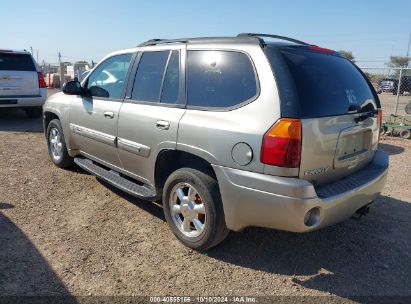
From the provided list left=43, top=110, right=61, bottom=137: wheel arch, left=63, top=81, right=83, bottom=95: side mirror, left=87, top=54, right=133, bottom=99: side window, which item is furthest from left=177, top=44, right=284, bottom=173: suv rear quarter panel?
left=43, top=110, right=61, bottom=137: wheel arch

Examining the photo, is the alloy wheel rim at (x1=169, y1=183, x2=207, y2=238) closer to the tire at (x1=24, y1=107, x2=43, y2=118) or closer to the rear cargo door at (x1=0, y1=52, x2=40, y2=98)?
the rear cargo door at (x1=0, y1=52, x2=40, y2=98)

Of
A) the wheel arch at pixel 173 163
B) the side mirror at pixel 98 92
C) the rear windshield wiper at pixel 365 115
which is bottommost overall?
the wheel arch at pixel 173 163

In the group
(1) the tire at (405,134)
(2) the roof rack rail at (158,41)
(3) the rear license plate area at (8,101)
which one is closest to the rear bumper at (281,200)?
(2) the roof rack rail at (158,41)

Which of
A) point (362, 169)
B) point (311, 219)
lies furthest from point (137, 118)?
point (362, 169)

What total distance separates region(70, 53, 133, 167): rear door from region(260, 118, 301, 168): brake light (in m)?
2.09

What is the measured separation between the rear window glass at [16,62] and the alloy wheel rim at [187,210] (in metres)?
7.85

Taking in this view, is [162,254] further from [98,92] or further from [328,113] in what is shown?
[98,92]

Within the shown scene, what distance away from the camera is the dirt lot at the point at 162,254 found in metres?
3.15

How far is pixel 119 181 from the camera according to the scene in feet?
14.8

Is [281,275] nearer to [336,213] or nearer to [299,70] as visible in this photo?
[336,213]

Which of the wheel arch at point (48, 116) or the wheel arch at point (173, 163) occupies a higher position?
the wheel arch at point (48, 116)

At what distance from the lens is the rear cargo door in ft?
31.6

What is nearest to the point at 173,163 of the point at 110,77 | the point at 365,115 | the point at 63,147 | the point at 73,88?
the point at 110,77

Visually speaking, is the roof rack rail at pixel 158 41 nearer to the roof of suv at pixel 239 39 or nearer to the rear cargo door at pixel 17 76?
the roof of suv at pixel 239 39
